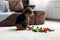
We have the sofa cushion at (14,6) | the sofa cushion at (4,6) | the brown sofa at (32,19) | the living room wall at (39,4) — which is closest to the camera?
the brown sofa at (32,19)

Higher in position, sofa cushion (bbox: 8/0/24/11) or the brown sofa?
sofa cushion (bbox: 8/0/24/11)

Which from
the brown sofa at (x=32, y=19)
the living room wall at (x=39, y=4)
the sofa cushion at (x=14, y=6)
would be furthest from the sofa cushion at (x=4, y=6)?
the living room wall at (x=39, y=4)

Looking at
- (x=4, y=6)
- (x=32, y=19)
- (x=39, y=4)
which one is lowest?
(x=32, y=19)

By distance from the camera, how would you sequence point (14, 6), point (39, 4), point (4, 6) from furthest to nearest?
point (39, 4)
point (14, 6)
point (4, 6)

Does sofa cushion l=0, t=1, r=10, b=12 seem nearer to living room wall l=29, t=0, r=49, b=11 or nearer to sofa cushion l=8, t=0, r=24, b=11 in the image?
sofa cushion l=8, t=0, r=24, b=11

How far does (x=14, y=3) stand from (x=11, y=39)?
246 centimetres

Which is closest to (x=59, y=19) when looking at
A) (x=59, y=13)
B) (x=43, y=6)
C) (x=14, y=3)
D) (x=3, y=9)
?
(x=59, y=13)

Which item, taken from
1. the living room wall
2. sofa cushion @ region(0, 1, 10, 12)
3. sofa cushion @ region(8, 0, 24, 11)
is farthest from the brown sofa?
the living room wall

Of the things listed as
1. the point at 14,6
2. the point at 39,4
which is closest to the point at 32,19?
the point at 14,6

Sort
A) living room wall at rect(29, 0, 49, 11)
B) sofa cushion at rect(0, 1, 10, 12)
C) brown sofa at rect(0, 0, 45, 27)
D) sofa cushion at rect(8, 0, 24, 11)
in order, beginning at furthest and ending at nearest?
1. living room wall at rect(29, 0, 49, 11)
2. sofa cushion at rect(8, 0, 24, 11)
3. sofa cushion at rect(0, 1, 10, 12)
4. brown sofa at rect(0, 0, 45, 27)

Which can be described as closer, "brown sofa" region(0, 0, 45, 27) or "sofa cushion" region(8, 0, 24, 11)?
"brown sofa" region(0, 0, 45, 27)

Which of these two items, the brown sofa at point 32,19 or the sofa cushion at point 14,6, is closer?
the brown sofa at point 32,19

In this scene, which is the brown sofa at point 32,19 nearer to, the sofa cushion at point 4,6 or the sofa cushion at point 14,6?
the sofa cushion at point 4,6

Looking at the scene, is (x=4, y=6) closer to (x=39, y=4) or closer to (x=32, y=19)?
(x=32, y=19)
